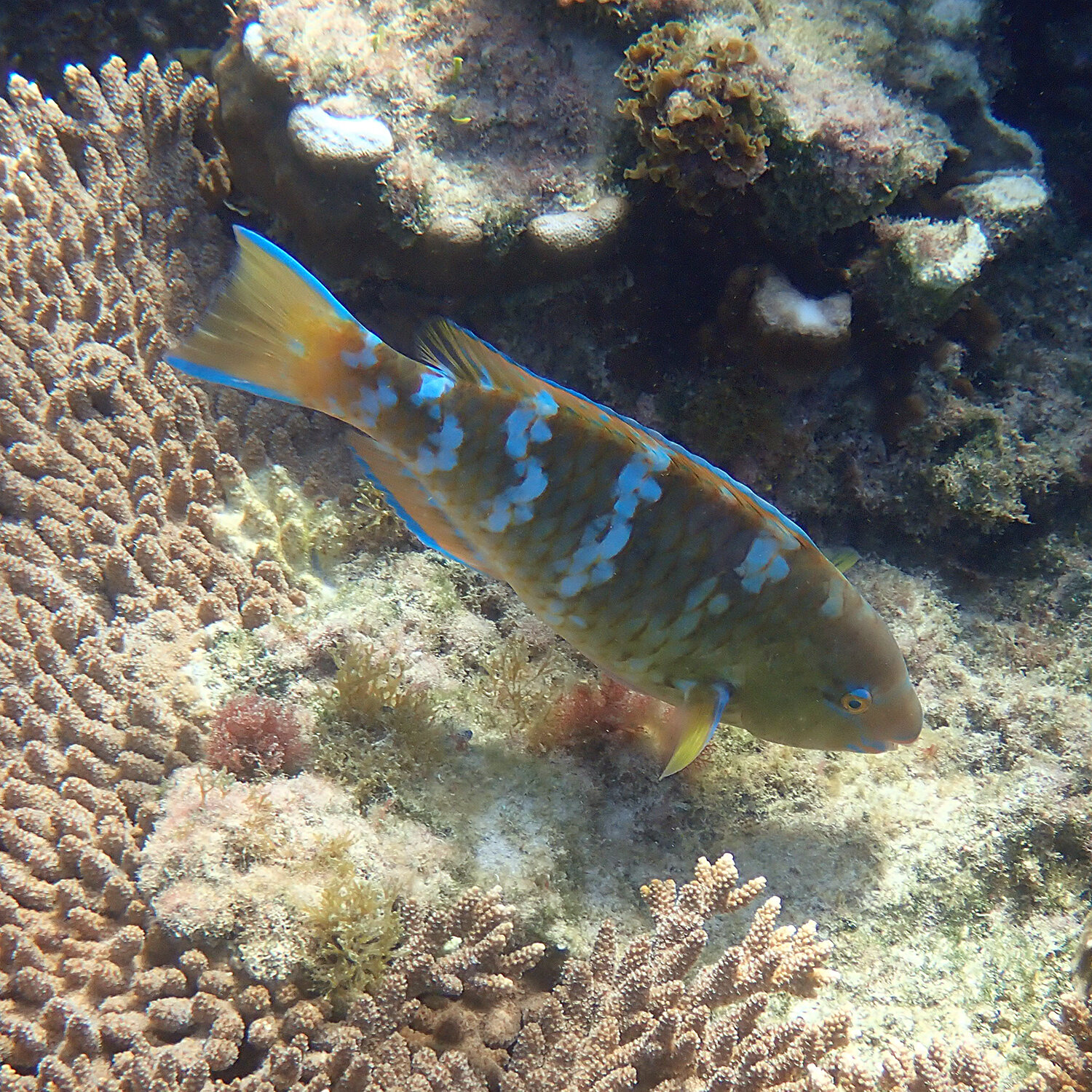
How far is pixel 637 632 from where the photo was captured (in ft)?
9.43

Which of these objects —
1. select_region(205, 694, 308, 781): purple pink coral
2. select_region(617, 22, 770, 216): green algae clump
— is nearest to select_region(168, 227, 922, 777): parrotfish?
select_region(205, 694, 308, 781): purple pink coral

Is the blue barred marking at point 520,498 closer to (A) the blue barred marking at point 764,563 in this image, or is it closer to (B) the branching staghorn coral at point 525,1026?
(A) the blue barred marking at point 764,563

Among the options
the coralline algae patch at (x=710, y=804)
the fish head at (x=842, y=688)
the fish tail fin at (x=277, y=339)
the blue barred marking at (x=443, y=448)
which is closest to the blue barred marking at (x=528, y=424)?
the blue barred marking at (x=443, y=448)

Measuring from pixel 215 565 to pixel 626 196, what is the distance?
8.77 ft

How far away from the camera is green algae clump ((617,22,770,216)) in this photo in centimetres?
345

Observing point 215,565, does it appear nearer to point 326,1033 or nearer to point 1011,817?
point 326,1033

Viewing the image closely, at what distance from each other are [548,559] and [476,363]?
773mm

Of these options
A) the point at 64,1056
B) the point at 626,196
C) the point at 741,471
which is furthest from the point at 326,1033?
the point at 626,196

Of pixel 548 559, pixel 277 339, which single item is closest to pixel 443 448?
pixel 548 559

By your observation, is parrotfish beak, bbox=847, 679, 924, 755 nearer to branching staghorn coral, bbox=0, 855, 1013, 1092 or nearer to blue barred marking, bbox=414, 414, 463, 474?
branching staghorn coral, bbox=0, 855, 1013, 1092

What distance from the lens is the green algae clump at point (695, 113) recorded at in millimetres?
3447

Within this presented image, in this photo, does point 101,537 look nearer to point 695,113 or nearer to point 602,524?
point 602,524

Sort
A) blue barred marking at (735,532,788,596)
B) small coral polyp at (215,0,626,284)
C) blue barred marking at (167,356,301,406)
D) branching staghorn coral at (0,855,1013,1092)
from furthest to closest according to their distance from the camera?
1. small coral polyp at (215,0,626,284)
2. blue barred marking at (735,532,788,596)
3. blue barred marking at (167,356,301,406)
4. branching staghorn coral at (0,855,1013,1092)

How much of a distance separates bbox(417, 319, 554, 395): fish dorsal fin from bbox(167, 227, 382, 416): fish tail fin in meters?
0.22
